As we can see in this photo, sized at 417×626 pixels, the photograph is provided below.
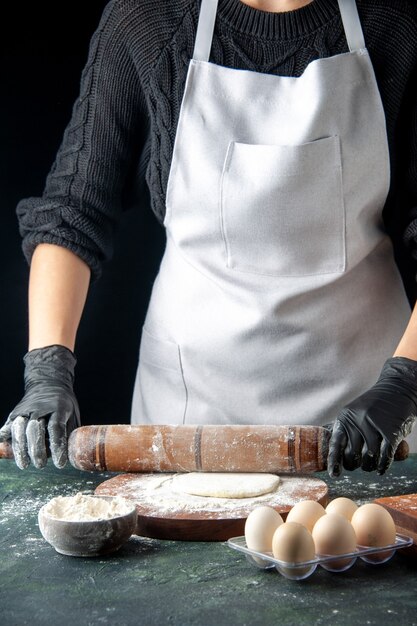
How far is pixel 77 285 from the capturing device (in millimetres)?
2164

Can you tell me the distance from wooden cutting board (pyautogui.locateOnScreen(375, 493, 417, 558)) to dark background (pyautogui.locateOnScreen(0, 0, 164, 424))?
1724 millimetres

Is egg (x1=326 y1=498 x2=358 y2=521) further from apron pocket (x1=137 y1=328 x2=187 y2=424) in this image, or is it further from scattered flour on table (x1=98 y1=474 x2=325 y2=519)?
apron pocket (x1=137 y1=328 x2=187 y2=424)

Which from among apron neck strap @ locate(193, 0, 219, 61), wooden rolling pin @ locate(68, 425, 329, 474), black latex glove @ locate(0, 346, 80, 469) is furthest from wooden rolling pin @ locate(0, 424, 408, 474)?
apron neck strap @ locate(193, 0, 219, 61)

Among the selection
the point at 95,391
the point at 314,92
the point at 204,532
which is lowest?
the point at 95,391

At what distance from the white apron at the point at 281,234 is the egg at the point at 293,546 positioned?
0.92 m

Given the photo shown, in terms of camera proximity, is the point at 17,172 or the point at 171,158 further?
the point at 17,172

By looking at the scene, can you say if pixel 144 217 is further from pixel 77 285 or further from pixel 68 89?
pixel 77 285

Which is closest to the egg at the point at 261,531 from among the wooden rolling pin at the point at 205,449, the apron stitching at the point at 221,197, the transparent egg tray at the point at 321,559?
the transparent egg tray at the point at 321,559

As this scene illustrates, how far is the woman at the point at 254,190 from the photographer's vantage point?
6.77ft

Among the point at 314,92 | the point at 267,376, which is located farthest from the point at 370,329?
the point at 314,92

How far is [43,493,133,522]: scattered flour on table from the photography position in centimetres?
136

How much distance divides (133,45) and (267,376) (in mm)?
917

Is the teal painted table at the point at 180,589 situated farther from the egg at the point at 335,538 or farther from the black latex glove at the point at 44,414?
the black latex glove at the point at 44,414

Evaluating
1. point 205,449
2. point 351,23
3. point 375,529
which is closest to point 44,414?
point 205,449
